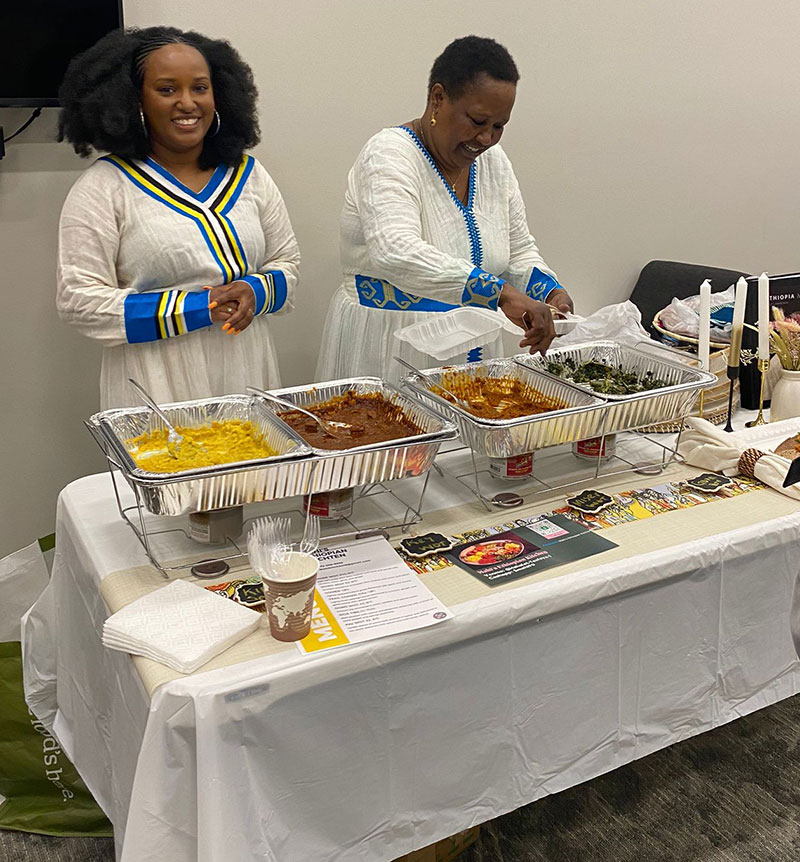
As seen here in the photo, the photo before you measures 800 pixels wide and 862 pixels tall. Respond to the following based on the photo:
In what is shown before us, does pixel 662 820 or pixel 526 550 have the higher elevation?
pixel 526 550

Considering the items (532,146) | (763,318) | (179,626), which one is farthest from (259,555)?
(532,146)

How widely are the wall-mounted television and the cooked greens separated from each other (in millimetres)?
1452

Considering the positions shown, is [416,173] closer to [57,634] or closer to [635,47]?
[57,634]

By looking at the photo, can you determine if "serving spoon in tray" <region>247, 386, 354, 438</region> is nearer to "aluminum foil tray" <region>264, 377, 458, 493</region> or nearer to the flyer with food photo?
"aluminum foil tray" <region>264, 377, 458, 493</region>

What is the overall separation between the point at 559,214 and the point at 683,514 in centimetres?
203

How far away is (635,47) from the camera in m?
3.28

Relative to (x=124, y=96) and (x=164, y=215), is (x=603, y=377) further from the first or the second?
(x=124, y=96)

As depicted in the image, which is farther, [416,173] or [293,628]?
[416,173]

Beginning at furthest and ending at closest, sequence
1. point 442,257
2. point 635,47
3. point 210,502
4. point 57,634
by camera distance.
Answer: point 635,47 < point 442,257 < point 57,634 < point 210,502

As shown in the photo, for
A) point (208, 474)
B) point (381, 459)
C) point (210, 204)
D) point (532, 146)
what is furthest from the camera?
point (532, 146)

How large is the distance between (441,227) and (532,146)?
121cm

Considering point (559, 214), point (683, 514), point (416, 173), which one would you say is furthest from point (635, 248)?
point (683, 514)

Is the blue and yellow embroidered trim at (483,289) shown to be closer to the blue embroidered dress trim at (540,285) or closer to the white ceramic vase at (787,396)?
the blue embroidered dress trim at (540,285)

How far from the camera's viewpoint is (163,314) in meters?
1.97
